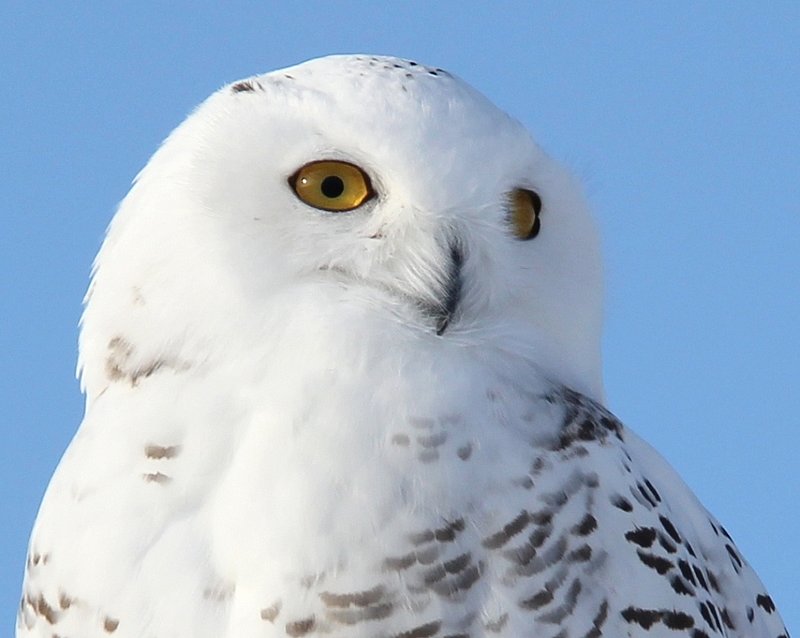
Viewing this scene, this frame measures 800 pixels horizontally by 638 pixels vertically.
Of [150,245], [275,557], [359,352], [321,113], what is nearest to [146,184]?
[150,245]

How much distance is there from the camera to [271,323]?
8.30 ft

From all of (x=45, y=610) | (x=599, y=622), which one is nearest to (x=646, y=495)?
(x=599, y=622)

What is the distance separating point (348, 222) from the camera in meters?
2.60

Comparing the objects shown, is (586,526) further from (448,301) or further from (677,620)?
(448,301)

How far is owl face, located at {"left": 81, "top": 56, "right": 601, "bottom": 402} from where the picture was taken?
258cm

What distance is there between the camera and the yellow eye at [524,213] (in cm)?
278

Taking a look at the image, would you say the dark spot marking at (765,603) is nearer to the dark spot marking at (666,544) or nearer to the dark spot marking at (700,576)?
the dark spot marking at (700,576)

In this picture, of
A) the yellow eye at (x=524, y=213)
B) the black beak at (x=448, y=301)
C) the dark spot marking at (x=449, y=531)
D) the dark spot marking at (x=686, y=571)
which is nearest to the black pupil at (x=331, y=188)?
the black beak at (x=448, y=301)

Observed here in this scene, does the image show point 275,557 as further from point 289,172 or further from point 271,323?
point 289,172

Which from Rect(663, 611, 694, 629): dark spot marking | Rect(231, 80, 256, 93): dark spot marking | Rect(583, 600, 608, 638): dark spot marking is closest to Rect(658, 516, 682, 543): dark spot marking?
Rect(663, 611, 694, 629): dark spot marking

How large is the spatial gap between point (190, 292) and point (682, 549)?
37.3 inches

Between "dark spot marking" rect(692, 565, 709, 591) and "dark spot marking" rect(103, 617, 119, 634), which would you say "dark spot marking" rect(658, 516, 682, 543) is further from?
"dark spot marking" rect(103, 617, 119, 634)

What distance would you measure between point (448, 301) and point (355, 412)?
31 cm

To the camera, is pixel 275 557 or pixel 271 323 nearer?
pixel 275 557
